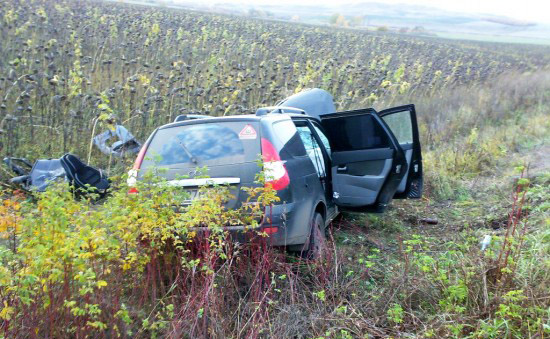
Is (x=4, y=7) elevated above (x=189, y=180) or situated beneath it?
elevated above

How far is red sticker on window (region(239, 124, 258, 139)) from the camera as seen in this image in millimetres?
5168

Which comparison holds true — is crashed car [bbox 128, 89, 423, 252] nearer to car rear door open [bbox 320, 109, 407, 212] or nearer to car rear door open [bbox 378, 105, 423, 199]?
car rear door open [bbox 320, 109, 407, 212]

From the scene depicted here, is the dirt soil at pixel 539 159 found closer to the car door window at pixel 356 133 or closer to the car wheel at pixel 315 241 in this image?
the car door window at pixel 356 133

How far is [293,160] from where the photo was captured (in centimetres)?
534

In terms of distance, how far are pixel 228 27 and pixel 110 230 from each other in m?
23.2

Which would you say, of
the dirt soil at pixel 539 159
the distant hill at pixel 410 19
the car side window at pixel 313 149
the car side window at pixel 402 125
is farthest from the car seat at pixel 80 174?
the distant hill at pixel 410 19

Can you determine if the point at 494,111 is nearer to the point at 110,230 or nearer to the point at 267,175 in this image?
the point at 267,175

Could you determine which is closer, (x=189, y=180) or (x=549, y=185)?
(x=189, y=180)

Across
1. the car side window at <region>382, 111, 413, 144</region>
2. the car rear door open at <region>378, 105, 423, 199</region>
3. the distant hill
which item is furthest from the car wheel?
the distant hill

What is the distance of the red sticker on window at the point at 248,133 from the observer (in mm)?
5168

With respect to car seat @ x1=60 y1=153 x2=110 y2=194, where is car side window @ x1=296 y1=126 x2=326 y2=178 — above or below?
above

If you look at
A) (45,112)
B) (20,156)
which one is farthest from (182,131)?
(45,112)

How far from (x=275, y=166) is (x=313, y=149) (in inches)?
50.5

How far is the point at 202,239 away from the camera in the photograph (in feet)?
15.1
